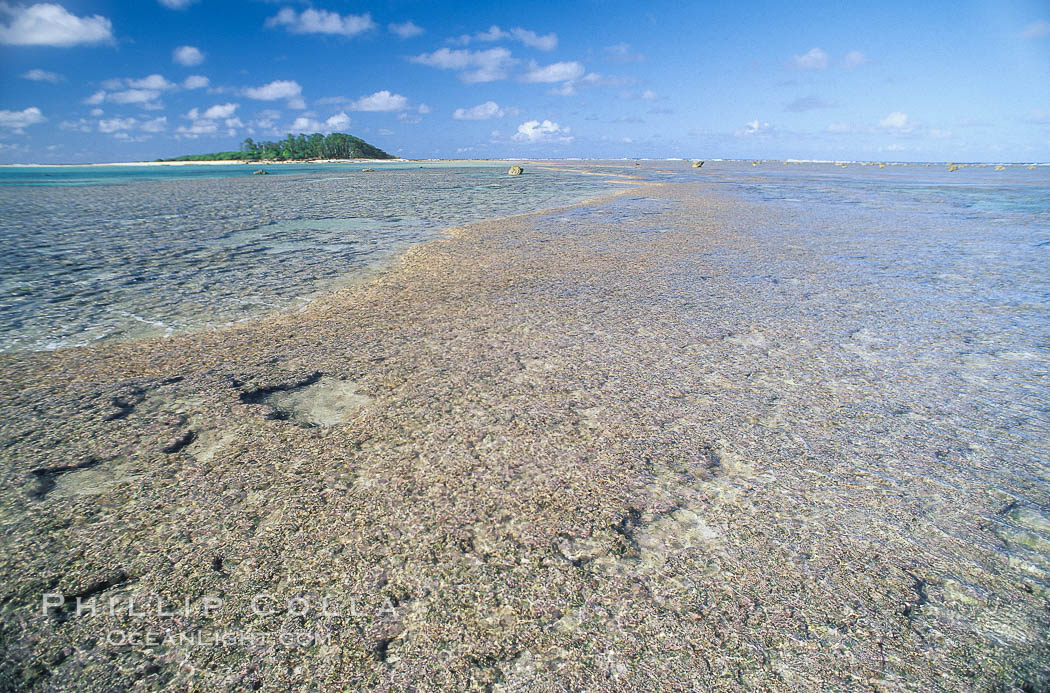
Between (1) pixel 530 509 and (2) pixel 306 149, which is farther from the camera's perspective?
(2) pixel 306 149

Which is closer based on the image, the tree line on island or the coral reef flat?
the coral reef flat

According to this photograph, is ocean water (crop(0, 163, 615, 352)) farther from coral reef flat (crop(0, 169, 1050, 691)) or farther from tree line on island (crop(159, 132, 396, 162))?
tree line on island (crop(159, 132, 396, 162))

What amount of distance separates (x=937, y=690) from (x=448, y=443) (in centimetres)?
125

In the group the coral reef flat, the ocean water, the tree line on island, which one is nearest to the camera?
the coral reef flat

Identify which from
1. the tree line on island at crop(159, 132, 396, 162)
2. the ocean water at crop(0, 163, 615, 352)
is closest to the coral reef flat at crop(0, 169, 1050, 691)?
the ocean water at crop(0, 163, 615, 352)

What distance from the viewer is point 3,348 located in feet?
8.50

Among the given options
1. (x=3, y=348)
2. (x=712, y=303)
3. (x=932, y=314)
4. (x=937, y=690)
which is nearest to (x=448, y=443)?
(x=937, y=690)

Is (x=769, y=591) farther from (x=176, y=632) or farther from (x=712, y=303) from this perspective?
(x=712, y=303)

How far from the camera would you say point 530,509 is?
4.47 ft

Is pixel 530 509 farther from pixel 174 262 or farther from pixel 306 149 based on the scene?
pixel 306 149

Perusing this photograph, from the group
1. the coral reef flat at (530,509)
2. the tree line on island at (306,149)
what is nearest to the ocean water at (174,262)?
the coral reef flat at (530,509)

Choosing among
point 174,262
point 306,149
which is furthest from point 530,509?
point 306,149

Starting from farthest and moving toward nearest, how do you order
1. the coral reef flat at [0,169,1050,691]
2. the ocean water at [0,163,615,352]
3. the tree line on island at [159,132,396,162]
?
the tree line on island at [159,132,396,162] < the ocean water at [0,163,615,352] < the coral reef flat at [0,169,1050,691]

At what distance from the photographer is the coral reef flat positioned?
0.98 metres
